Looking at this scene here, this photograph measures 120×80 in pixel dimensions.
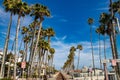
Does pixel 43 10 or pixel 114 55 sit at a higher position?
pixel 43 10

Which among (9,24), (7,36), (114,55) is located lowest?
(114,55)

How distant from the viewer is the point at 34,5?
49.1 meters

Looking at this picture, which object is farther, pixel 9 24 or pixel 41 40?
pixel 41 40

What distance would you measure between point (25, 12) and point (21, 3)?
2.87 meters

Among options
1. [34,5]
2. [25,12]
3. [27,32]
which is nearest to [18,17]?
[25,12]

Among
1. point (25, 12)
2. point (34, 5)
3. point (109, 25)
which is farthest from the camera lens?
point (109, 25)

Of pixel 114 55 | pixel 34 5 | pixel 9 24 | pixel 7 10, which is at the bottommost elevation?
pixel 114 55

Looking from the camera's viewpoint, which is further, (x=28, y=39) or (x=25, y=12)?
(x=28, y=39)

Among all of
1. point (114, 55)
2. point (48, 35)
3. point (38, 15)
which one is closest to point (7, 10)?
point (38, 15)

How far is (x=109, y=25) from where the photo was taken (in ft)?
173

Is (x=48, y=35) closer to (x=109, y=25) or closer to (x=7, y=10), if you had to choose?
(x=109, y=25)

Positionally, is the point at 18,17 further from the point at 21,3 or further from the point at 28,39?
the point at 28,39

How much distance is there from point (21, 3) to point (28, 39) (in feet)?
114

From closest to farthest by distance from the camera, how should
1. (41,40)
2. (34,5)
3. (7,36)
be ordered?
(7,36), (34,5), (41,40)
